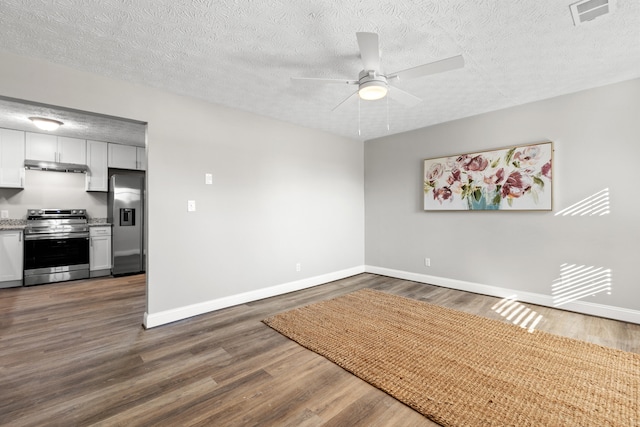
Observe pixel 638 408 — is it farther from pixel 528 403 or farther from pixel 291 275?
pixel 291 275

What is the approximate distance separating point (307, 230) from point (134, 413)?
3060 millimetres

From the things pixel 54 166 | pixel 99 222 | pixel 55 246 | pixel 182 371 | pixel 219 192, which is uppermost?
pixel 54 166

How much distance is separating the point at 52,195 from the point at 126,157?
1364 millimetres

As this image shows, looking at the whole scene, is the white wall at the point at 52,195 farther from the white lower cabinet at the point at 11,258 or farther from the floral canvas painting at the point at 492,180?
the floral canvas painting at the point at 492,180

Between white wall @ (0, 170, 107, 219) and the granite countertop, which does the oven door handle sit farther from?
white wall @ (0, 170, 107, 219)

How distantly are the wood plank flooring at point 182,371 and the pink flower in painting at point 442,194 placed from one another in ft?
4.95

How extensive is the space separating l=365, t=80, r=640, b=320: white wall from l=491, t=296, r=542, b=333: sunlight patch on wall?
21cm

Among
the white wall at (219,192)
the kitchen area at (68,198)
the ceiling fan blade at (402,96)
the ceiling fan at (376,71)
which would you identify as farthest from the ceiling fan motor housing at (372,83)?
the kitchen area at (68,198)

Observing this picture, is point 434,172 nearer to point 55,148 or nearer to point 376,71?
point 376,71

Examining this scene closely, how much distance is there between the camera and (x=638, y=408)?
1.63 meters

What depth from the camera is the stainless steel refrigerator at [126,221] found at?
5.18 meters

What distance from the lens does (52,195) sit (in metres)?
5.07

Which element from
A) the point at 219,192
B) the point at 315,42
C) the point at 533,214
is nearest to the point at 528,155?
the point at 533,214

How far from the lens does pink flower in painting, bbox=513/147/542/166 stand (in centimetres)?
342
